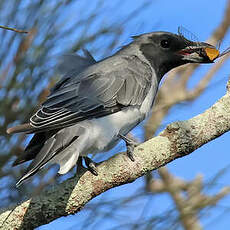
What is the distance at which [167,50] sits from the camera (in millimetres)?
3053

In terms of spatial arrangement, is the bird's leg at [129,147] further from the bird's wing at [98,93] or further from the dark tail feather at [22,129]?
the dark tail feather at [22,129]

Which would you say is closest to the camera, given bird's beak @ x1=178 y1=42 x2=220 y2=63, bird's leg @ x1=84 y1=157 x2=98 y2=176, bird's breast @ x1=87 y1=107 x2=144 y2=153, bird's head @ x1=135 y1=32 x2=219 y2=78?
bird's leg @ x1=84 y1=157 x2=98 y2=176

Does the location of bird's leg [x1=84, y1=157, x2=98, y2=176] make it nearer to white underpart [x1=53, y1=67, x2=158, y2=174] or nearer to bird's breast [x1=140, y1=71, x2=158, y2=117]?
white underpart [x1=53, y1=67, x2=158, y2=174]

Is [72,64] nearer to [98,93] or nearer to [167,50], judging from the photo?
[98,93]

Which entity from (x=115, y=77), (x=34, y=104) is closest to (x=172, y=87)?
(x=115, y=77)

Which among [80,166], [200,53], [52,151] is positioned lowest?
[80,166]

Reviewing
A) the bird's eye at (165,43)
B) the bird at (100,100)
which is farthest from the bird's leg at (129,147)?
the bird's eye at (165,43)

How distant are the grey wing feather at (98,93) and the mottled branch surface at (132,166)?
33 centimetres

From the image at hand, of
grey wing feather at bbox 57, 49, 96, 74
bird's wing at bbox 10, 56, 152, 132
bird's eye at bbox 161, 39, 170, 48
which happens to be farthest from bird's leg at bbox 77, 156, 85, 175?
bird's eye at bbox 161, 39, 170, 48

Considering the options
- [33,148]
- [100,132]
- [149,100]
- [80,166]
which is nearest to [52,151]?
[33,148]

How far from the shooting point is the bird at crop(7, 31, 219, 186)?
2.22m

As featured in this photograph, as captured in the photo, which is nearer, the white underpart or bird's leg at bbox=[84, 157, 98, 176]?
bird's leg at bbox=[84, 157, 98, 176]

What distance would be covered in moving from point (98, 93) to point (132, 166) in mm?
704

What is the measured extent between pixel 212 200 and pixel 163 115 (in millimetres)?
850
